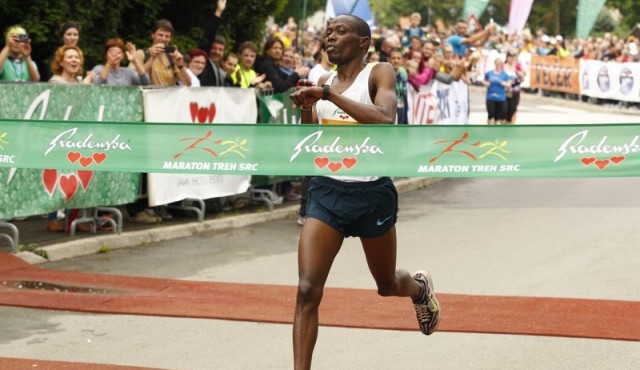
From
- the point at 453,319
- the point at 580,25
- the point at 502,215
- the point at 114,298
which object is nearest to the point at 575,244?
the point at 502,215

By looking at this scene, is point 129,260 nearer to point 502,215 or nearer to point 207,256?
point 207,256

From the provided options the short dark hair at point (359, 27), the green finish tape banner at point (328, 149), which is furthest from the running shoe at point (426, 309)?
the short dark hair at point (359, 27)

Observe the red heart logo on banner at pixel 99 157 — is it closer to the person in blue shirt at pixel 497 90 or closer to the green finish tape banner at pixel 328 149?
the green finish tape banner at pixel 328 149

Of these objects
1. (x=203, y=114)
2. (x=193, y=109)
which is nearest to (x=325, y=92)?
(x=193, y=109)

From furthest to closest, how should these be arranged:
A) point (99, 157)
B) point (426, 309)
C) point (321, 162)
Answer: point (99, 157) → point (321, 162) → point (426, 309)

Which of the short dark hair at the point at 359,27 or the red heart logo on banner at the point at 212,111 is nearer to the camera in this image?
the short dark hair at the point at 359,27

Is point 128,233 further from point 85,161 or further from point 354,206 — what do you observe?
point 354,206

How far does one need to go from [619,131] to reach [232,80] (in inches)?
317

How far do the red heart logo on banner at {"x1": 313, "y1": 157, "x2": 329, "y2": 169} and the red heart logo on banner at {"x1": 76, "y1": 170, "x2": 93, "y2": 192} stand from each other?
15.5 ft

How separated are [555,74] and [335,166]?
114 feet

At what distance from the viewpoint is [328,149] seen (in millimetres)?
8023

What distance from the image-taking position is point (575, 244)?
1303 centimetres

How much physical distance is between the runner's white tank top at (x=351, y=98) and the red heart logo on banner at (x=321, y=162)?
634mm

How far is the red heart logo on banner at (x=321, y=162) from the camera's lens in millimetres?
8047
